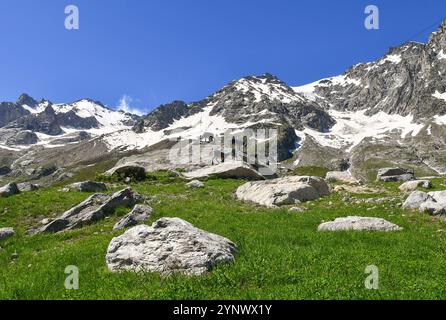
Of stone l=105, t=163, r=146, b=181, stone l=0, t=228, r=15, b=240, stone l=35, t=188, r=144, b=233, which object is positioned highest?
stone l=105, t=163, r=146, b=181

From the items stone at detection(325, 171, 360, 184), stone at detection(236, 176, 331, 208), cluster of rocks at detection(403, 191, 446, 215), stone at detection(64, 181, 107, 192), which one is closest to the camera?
cluster of rocks at detection(403, 191, 446, 215)

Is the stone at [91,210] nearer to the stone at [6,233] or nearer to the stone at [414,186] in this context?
the stone at [6,233]

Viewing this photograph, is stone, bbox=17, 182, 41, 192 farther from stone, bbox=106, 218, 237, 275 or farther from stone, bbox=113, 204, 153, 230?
stone, bbox=106, 218, 237, 275

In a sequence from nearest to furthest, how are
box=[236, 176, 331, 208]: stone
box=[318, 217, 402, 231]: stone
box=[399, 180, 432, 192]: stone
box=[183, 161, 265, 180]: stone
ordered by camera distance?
Answer: 1. box=[318, 217, 402, 231]: stone
2. box=[236, 176, 331, 208]: stone
3. box=[399, 180, 432, 192]: stone
4. box=[183, 161, 265, 180]: stone

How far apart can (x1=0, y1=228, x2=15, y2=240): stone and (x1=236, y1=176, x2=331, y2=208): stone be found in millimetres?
15205

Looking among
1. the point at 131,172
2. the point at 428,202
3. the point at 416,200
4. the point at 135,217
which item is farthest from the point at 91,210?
the point at 131,172

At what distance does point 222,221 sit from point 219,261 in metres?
8.66

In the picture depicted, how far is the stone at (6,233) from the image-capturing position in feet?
74.2

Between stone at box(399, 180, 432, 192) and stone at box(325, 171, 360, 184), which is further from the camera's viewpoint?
stone at box(325, 171, 360, 184)

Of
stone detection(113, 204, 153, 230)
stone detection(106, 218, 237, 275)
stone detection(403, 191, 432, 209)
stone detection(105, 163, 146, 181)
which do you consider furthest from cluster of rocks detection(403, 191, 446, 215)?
stone detection(105, 163, 146, 181)

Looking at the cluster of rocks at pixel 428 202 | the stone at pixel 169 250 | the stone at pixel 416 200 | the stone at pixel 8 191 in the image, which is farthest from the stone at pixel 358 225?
the stone at pixel 8 191

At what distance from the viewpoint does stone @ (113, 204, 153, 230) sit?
74.7 ft

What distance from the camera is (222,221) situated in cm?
2216

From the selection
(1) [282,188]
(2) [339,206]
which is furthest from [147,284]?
(1) [282,188]
